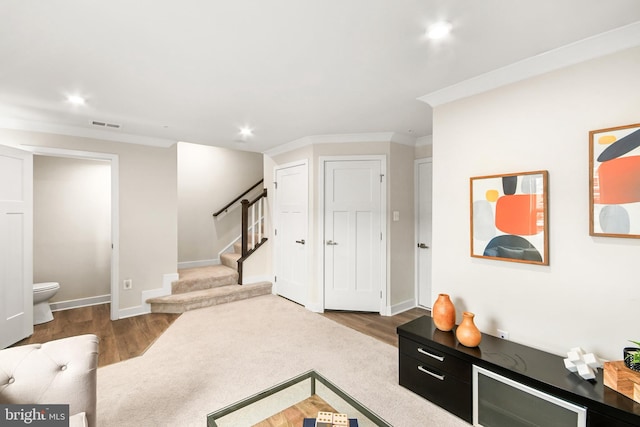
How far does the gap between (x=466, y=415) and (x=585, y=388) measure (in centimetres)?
67

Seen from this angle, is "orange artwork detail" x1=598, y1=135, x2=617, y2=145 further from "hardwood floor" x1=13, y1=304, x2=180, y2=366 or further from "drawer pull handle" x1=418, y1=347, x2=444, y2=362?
"hardwood floor" x1=13, y1=304, x2=180, y2=366

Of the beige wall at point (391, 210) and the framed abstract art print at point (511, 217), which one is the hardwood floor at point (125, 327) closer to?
the beige wall at point (391, 210)

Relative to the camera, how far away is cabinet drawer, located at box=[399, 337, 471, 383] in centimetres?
182

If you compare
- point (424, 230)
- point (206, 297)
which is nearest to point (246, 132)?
point (206, 297)

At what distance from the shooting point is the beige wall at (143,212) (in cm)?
364

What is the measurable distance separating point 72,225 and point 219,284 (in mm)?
2156

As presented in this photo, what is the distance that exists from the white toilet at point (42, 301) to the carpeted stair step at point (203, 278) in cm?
134

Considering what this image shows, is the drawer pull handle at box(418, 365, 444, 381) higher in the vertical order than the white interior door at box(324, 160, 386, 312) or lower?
lower

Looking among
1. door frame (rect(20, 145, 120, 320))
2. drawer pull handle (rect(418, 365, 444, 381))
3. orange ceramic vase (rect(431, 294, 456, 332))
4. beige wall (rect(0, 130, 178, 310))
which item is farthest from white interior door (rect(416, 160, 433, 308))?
door frame (rect(20, 145, 120, 320))

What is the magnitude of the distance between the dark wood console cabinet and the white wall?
197 mm

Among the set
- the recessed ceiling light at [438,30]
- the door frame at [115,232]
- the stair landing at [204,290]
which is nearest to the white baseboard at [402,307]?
the stair landing at [204,290]

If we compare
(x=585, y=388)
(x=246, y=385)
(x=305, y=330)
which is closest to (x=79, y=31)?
(x=246, y=385)

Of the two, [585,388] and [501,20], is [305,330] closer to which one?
[585,388]

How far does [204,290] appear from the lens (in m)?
4.27
